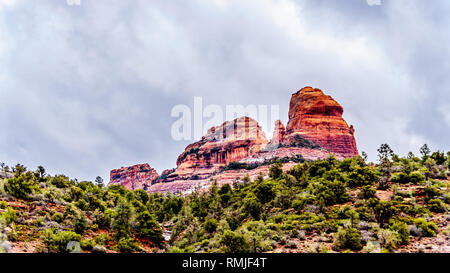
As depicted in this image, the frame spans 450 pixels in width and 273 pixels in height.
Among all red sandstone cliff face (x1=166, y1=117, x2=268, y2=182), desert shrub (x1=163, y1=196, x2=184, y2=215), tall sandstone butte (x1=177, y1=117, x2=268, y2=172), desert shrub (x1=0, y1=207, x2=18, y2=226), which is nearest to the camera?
desert shrub (x1=0, y1=207, x2=18, y2=226)

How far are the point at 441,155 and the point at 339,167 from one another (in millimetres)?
14707

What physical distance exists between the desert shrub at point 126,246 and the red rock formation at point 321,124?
335ft

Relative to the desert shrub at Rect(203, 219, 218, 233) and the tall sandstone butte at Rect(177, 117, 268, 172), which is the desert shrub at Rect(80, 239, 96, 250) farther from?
the tall sandstone butte at Rect(177, 117, 268, 172)

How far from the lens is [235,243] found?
58.4ft

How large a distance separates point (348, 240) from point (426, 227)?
5.11 metres

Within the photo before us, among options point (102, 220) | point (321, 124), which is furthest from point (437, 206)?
point (321, 124)

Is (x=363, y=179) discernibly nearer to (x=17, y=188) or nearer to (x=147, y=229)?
(x=147, y=229)

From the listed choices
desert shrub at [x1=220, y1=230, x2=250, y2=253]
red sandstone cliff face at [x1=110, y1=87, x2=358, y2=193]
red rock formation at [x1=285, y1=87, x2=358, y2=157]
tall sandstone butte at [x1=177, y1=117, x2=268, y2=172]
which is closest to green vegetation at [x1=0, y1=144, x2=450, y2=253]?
desert shrub at [x1=220, y1=230, x2=250, y2=253]

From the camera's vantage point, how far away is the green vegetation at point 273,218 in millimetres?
16906

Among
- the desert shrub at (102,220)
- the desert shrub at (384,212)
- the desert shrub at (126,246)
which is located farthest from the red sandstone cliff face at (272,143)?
the desert shrub at (126,246)

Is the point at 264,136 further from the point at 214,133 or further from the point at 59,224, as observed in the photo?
the point at 59,224

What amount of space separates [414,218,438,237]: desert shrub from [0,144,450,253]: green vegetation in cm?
6

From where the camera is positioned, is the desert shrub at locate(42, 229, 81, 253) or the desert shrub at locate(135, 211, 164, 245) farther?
the desert shrub at locate(135, 211, 164, 245)

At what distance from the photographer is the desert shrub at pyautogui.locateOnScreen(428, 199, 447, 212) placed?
1945cm
